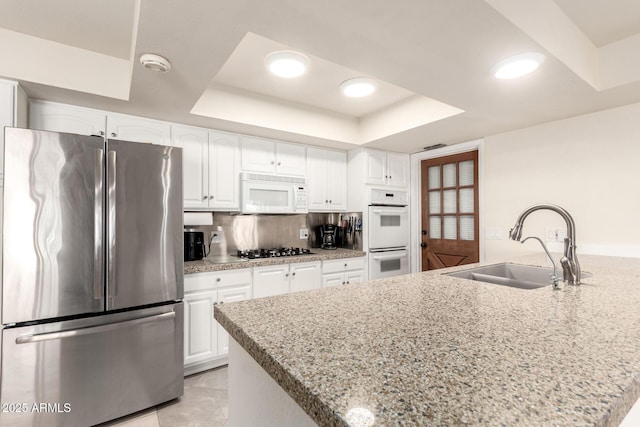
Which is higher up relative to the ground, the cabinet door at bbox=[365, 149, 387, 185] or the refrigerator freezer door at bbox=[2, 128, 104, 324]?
the cabinet door at bbox=[365, 149, 387, 185]

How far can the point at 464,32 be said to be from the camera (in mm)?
1431

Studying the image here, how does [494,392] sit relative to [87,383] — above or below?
above

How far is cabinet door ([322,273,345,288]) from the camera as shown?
3139 millimetres

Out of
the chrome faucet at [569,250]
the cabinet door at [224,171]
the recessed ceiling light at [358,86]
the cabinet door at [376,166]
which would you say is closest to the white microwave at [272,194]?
the cabinet door at [224,171]

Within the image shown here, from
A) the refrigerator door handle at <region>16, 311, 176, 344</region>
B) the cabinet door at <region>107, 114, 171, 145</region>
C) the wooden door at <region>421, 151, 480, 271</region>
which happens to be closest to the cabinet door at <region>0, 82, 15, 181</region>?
the cabinet door at <region>107, 114, 171, 145</region>

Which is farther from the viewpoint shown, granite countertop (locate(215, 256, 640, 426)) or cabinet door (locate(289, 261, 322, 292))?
cabinet door (locate(289, 261, 322, 292))

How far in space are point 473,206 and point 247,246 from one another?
2.56 metres

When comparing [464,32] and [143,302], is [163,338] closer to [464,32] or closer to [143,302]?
[143,302]

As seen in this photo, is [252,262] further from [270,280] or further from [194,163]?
[194,163]

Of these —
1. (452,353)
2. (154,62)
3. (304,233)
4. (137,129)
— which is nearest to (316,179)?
(304,233)

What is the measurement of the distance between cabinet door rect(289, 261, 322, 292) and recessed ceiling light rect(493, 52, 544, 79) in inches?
85.8

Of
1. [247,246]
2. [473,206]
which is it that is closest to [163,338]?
[247,246]

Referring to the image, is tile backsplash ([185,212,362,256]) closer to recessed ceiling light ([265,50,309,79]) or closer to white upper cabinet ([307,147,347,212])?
white upper cabinet ([307,147,347,212])

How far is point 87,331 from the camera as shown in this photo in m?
1.78
